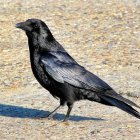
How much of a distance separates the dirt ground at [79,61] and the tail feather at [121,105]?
0.15 meters

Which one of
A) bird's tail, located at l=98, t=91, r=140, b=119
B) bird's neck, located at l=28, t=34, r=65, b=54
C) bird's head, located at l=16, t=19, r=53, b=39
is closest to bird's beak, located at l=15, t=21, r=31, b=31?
bird's head, located at l=16, t=19, r=53, b=39

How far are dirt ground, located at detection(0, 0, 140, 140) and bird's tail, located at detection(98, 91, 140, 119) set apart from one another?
161mm

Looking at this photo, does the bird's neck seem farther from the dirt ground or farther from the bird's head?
the dirt ground

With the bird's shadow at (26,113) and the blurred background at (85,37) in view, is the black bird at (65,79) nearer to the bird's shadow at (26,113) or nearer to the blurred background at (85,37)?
the bird's shadow at (26,113)

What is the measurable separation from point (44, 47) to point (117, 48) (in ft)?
15.2

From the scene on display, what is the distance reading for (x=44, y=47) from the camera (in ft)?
32.1

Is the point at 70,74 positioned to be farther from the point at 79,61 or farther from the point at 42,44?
the point at 79,61

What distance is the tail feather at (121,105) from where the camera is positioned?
9.28 meters

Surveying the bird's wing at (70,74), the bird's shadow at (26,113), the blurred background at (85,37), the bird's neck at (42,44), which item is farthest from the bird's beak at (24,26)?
the blurred background at (85,37)

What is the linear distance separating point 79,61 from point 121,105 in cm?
405

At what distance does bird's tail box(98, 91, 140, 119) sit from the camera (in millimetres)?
9297

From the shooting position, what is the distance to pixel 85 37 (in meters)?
15.0

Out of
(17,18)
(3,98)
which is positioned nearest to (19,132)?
(3,98)

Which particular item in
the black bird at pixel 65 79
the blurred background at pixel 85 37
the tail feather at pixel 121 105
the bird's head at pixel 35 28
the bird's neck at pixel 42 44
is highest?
the bird's head at pixel 35 28
